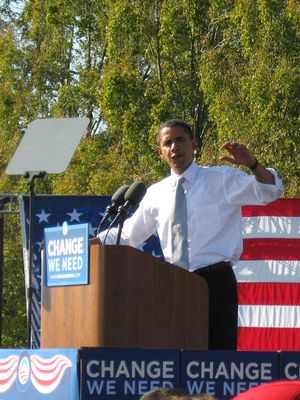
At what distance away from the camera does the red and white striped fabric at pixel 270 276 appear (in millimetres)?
9711

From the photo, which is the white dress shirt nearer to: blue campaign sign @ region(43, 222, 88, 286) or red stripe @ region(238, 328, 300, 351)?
blue campaign sign @ region(43, 222, 88, 286)

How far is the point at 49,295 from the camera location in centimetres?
577

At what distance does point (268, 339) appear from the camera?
9.86 meters

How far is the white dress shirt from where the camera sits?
589 cm

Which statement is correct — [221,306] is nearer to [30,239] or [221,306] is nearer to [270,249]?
[30,239]

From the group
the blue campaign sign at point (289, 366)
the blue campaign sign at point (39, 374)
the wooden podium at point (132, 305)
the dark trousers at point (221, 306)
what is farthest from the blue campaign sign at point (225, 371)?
the blue campaign sign at point (39, 374)

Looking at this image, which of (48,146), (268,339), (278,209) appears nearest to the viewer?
(48,146)

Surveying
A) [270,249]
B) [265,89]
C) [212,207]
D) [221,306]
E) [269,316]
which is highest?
[265,89]

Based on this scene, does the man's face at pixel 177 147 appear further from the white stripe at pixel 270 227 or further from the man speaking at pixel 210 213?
the white stripe at pixel 270 227

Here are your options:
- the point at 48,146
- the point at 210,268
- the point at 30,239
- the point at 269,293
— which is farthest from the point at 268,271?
the point at 210,268

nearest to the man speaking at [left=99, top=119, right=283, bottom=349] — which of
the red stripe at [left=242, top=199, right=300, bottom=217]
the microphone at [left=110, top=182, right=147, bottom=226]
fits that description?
the microphone at [left=110, top=182, right=147, bottom=226]

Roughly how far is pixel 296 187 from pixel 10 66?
12.7m

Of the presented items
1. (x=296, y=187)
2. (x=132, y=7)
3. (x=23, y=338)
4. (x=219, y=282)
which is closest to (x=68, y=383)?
(x=219, y=282)

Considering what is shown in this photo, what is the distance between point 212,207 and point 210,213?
0.10 feet
